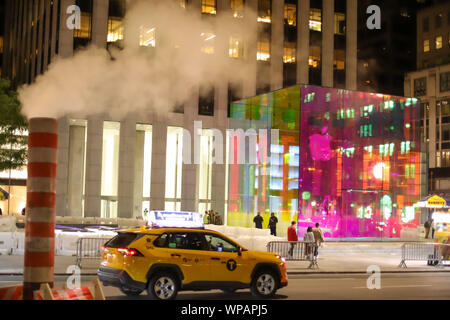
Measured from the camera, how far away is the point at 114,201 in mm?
48344

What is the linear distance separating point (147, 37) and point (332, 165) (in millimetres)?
11931

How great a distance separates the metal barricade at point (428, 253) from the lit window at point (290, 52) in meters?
29.6

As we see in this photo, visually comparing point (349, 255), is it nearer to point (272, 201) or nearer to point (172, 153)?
point (272, 201)

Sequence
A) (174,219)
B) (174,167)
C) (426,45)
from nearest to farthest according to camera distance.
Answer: (174,219) → (174,167) → (426,45)

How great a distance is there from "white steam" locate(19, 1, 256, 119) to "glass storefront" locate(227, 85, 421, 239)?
562 centimetres

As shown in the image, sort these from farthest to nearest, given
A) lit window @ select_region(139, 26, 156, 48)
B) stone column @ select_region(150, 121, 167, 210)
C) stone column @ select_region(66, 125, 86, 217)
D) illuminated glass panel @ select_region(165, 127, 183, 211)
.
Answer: illuminated glass panel @ select_region(165, 127, 183, 211)
stone column @ select_region(66, 125, 86, 217)
stone column @ select_region(150, 121, 167, 210)
lit window @ select_region(139, 26, 156, 48)

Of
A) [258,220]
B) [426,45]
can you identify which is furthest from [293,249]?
[426,45]

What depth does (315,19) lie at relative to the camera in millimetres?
52969

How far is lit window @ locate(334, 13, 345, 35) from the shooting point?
54.1m

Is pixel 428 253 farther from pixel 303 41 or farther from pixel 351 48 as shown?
pixel 351 48

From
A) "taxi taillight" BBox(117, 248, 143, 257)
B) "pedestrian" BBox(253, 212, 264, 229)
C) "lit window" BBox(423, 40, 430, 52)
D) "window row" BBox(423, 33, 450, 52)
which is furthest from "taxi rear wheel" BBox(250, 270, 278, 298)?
"lit window" BBox(423, 40, 430, 52)

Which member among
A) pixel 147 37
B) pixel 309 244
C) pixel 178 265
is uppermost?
pixel 147 37

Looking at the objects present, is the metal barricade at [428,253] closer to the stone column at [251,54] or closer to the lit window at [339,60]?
the stone column at [251,54]

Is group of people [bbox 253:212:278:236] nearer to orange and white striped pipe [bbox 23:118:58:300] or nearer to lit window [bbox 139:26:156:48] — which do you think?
lit window [bbox 139:26:156:48]
